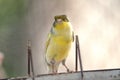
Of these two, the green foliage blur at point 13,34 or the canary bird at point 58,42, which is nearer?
the canary bird at point 58,42

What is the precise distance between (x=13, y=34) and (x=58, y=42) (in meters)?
0.82

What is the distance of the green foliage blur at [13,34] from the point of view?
2.29 metres

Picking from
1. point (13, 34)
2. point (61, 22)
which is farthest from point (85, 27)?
point (61, 22)

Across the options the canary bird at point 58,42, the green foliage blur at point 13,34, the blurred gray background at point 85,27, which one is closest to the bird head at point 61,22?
the canary bird at point 58,42

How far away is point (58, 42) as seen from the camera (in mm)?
1557

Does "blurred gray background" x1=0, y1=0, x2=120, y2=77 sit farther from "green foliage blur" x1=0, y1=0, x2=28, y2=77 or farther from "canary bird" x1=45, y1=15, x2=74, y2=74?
"canary bird" x1=45, y1=15, x2=74, y2=74

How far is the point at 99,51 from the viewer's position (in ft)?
6.57

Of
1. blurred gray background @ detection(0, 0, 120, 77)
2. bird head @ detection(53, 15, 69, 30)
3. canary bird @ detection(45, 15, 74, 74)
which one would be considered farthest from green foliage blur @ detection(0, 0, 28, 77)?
bird head @ detection(53, 15, 69, 30)

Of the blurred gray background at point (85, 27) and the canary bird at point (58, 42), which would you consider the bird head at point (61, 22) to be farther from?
the blurred gray background at point (85, 27)

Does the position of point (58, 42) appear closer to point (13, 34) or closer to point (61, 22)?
point (61, 22)

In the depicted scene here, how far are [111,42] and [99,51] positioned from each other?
7cm

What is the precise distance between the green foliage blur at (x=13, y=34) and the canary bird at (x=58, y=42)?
645 mm

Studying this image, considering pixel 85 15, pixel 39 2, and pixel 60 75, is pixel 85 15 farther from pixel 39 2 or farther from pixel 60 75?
pixel 60 75

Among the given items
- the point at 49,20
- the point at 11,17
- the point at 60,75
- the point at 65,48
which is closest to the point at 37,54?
the point at 49,20
